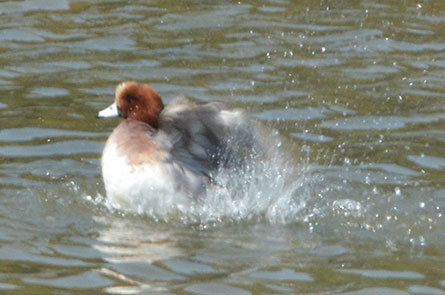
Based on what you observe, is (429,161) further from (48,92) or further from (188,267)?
(48,92)

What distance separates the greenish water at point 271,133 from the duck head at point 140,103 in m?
0.56

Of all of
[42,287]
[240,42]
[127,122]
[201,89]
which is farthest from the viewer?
[240,42]

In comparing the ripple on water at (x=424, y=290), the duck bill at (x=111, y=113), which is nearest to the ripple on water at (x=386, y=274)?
the ripple on water at (x=424, y=290)

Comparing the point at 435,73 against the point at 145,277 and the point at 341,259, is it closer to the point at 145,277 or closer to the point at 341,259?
the point at 341,259

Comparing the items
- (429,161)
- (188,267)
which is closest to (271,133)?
(429,161)

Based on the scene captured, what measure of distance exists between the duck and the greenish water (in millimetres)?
142

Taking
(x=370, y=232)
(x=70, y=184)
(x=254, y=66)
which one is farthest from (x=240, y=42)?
(x=370, y=232)

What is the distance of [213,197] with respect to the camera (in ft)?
25.4

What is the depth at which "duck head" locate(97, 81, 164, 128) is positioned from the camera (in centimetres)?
793

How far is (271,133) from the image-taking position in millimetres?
7898

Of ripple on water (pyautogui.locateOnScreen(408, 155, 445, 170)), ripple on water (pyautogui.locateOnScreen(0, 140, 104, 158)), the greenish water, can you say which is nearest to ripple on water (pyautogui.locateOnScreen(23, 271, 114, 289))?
the greenish water

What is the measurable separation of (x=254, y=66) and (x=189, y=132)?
2.82 metres

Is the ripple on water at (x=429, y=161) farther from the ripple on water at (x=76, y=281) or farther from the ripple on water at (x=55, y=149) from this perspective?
the ripple on water at (x=76, y=281)

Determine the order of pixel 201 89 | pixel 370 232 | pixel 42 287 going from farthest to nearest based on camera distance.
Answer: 1. pixel 201 89
2. pixel 370 232
3. pixel 42 287
